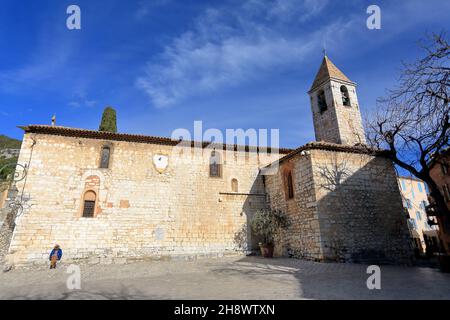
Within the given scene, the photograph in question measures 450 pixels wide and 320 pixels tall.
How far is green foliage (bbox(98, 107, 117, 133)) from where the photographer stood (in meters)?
22.4

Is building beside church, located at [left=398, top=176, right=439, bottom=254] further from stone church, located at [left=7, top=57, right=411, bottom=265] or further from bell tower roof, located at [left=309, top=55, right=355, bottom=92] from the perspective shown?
stone church, located at [left=7, top=57, right=411, bottom=265]

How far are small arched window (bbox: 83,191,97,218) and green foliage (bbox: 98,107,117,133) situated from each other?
9.26 meters

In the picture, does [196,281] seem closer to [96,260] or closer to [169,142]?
[96,260]

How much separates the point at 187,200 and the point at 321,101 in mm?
13380

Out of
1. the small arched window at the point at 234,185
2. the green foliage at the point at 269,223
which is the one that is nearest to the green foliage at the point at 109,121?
the small arched window at the point at 234,185

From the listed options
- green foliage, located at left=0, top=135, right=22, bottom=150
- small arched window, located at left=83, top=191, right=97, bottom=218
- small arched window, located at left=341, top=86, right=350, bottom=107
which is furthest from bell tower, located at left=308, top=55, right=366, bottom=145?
green foliage, located at left=0, top=135, right=22, bottom=150

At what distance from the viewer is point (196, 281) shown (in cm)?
908

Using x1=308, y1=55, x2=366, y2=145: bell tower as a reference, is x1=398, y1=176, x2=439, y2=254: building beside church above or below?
below

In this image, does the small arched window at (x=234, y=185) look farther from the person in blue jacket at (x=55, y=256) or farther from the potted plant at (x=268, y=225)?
the person in blue jacket at (x=55, y=256)

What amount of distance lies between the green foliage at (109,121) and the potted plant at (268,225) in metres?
14.6

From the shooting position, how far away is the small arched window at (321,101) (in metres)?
20.8

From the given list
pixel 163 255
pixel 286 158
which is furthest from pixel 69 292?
pixel 286 158
